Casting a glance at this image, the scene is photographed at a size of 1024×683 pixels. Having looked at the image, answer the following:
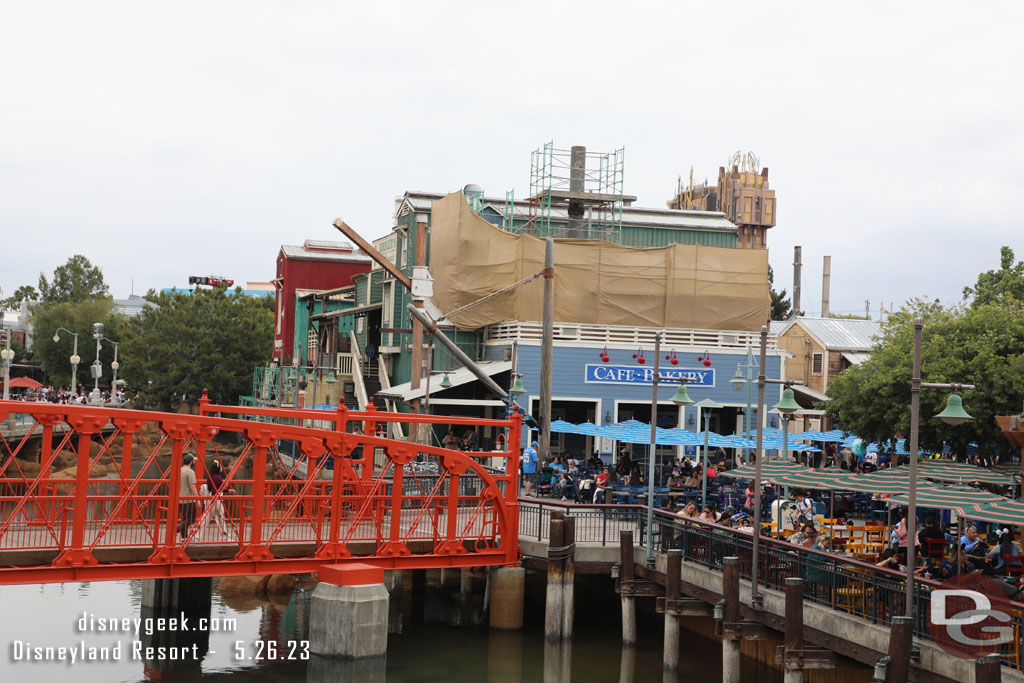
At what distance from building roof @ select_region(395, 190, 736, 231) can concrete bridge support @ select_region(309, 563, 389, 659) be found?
28.3m

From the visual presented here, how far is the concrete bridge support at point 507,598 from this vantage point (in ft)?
76.7

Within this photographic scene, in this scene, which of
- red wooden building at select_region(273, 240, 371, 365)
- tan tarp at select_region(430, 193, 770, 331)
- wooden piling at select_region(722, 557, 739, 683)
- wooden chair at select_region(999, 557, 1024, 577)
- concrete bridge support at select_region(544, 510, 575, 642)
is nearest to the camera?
wooden chair at select_region(999, 557, 1024, 577)

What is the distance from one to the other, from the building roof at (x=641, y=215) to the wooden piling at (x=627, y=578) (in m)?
26.6

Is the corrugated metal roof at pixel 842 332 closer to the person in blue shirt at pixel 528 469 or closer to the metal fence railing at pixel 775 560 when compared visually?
the person in blue shirt at pixel 528 469

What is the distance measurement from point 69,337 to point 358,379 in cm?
5921

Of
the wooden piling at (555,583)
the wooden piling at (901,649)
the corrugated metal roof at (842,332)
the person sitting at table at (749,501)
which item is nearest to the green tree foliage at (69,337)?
the corrugated metal roof at (842,332)

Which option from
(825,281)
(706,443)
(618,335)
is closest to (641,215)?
(618,335)

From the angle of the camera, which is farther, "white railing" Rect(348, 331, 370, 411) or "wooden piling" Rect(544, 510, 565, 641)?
"white railing" Rect(348, 331, 370, 411)

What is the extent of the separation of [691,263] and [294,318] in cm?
3281

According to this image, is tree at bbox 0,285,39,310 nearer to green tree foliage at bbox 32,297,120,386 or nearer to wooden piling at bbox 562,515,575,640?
green tree foliage at bbox 32,297,120,386

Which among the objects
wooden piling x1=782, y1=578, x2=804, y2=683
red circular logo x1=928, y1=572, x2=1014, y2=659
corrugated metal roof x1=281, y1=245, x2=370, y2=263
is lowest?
wooden piling x1=782, y1=578, x2=804, y2=683

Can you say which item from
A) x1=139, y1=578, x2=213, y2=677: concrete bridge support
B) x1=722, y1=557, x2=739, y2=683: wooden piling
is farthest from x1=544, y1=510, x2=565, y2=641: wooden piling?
x1=139, y1=578, x2=213, y2=677: concrete bridge support

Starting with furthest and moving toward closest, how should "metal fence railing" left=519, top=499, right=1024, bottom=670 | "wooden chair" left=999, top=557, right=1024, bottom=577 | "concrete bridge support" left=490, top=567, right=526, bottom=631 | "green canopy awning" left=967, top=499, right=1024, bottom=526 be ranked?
1. "concrete bridge support" left=490, top=567, right=526, bottom=631
2. "wooden chair" left=999, top=557, right=1024, bottom=577
3. "green canopy awning" left=967, top=499, right=1024, bottom=526
4. "metal fence railing" left=519, top=499, right=1024, bottom=670

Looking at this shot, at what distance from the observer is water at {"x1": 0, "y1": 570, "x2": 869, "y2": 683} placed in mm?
21141
